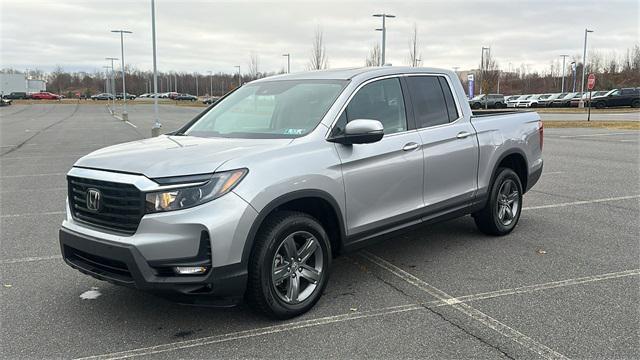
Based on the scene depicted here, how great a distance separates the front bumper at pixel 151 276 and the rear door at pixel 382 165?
1178mm

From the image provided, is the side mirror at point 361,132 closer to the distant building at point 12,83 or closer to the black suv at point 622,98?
the black suv at point 622,98

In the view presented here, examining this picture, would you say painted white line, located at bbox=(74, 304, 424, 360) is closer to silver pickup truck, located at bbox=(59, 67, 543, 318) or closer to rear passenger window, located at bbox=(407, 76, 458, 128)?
silver pickup truck, located at bbox=(59, 67, 543, 318)

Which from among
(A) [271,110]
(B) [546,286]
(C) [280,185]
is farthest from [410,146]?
(B) [546,286]

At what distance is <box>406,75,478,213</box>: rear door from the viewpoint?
5.13 meters

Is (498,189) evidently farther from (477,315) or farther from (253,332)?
(253,332)

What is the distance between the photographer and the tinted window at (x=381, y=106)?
462 centimetres

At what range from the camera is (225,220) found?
11.5 ft

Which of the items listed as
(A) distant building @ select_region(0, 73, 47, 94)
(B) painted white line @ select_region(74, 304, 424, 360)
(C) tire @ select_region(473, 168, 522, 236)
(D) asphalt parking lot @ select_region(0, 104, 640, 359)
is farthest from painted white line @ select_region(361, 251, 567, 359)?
(A) distant building @ select_region(0, 73, 47, 94)

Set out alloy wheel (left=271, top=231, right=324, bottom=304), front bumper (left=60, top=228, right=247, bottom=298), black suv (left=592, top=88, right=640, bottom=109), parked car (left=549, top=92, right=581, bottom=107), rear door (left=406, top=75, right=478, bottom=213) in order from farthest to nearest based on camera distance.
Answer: parked car (left=549, top=92, right=581, bottom=107) < black suv (left=592, top=88, right=640, bottom=109) < rear door (left=406, top=75, right=478, bottom=213) < alloy wheel (left=271, top=231, right=324, bottom=304) < front bumper (left=60, top=228, right=247, bottom=298)

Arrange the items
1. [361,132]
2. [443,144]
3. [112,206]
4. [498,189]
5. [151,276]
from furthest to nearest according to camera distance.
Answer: [498,189] < [443,144] < [361,132] < [112,206] < [151,276]

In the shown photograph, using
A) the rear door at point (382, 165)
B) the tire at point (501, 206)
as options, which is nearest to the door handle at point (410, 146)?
the rear door at point (382, 165)

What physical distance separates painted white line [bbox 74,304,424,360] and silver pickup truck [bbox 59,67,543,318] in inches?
4.8

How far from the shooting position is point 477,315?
407cm

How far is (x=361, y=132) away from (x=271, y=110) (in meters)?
1.09
